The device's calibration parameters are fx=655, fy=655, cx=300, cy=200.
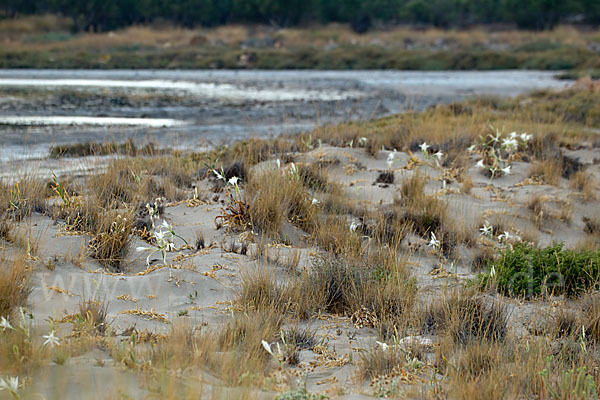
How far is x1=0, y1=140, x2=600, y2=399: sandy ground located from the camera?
3.22 meters

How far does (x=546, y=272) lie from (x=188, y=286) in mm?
2823

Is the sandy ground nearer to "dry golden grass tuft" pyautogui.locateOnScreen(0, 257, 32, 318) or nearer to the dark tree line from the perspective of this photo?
"dry golden grass tuft" pyautogui.locateOnScreen(0, 257, 32, 318)

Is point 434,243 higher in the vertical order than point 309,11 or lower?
lower

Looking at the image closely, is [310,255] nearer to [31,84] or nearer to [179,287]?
[179,287]

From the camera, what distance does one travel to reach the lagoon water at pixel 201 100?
41.9 feet

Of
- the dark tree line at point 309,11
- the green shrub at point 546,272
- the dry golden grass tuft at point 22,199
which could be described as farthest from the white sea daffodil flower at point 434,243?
the dark tree line at point 309,11

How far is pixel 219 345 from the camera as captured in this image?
11.8 ft

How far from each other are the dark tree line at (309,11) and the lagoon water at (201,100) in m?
26.1

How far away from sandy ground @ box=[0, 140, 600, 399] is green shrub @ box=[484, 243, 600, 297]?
26 centimetres

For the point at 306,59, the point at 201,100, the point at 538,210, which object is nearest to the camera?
the point at 538,210

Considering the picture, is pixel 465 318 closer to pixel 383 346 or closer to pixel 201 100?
pixel 383 346

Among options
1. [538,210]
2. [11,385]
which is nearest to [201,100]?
[538,210]

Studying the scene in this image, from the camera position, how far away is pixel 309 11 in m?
60.1

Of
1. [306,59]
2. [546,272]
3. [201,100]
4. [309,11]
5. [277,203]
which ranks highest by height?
[309,11]
